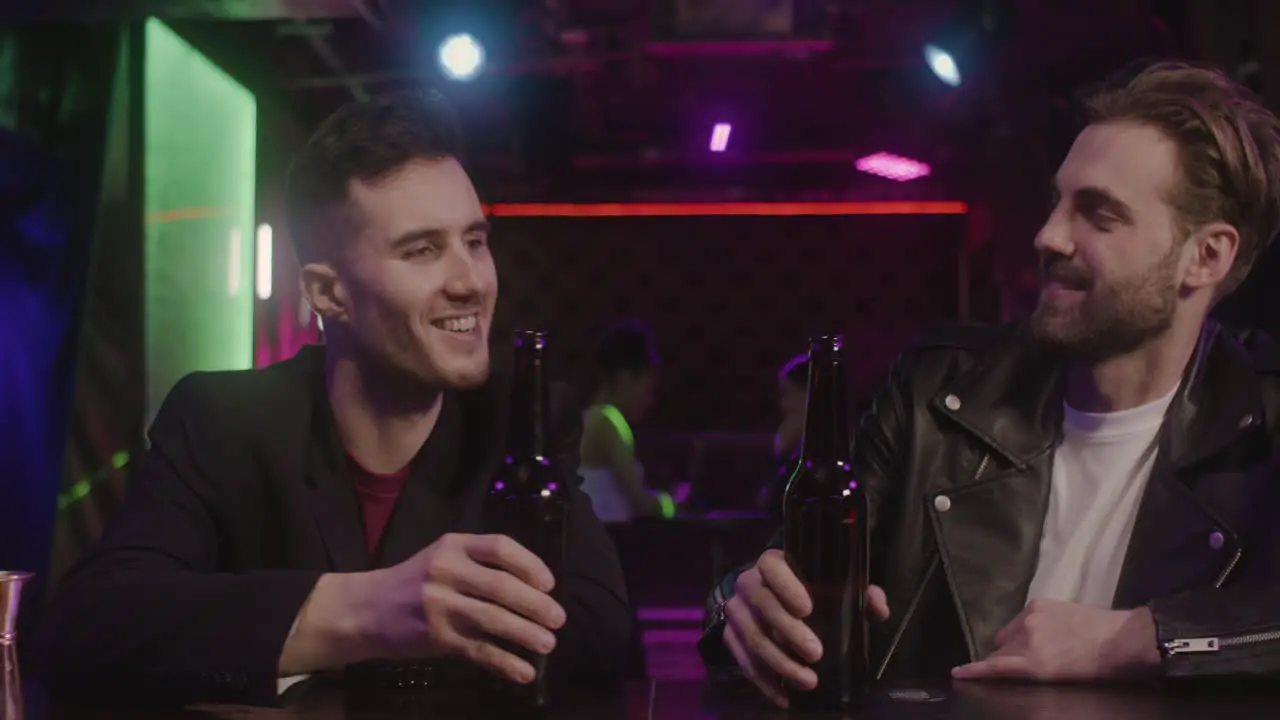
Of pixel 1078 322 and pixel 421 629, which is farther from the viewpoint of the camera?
pixel 1078 322

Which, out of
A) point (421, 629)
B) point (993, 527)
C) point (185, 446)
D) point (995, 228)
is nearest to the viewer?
point (421, 629)

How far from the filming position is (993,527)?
1811mm

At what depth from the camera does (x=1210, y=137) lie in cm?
179

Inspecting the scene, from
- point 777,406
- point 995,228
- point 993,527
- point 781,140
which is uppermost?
point 781,140

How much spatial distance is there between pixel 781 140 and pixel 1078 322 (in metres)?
7.53

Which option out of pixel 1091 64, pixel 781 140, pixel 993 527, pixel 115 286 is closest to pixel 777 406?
pixel 781 140

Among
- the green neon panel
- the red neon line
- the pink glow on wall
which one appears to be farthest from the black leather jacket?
the red neon line

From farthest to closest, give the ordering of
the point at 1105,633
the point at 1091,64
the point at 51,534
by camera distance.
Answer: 1. the point at 1091,64
2. the point at 51,534
3. the point at 1105,633

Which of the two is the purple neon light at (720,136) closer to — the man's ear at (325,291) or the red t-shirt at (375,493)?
the man's ear at (325,291)

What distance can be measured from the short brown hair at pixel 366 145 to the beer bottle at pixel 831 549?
86cm

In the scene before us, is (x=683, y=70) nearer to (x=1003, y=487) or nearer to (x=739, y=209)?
(x=739, y=209)

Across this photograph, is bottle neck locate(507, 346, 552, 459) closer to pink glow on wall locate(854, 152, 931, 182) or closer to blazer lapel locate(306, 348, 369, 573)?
blazer lapel locate(306, 348, 369, 573)

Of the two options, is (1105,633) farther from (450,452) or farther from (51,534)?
(51,534)

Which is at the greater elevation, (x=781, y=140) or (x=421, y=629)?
(x=781, y=140)
